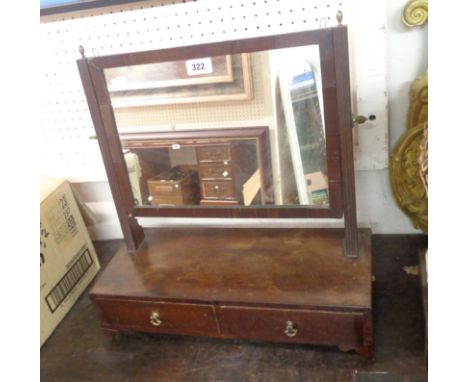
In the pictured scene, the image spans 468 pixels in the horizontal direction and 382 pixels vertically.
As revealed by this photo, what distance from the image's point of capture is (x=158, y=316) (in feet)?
3.39

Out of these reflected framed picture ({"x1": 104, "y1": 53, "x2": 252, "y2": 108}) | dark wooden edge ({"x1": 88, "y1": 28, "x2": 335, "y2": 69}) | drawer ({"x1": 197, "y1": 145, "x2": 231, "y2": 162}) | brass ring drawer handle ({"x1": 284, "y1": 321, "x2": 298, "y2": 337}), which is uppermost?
dark wooden edge ({"x1": 88, "y1": 28, "x2": 335, "y2": 69})

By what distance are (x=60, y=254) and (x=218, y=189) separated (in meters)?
0.53

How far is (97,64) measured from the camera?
0.98 metres

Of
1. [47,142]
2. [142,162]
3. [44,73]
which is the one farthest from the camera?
[47,142]

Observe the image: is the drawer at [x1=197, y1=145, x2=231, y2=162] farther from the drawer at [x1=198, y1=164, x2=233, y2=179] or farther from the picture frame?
the picture frame

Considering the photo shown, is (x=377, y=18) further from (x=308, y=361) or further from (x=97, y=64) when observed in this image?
(x=308, y=361)

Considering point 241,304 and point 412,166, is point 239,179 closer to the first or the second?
point 241,304

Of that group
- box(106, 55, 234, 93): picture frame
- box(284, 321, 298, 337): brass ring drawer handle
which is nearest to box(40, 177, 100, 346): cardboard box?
box(106, 55, 234, 93): picture frame

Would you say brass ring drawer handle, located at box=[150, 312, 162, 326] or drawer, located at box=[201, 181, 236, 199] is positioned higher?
drawer, located at box=[201, 181, 236, 199]

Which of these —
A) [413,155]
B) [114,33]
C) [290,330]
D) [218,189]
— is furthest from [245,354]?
[114,33]

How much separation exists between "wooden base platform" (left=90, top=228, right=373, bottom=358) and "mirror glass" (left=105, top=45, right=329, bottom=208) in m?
0.15

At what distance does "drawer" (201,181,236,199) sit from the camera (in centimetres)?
105
